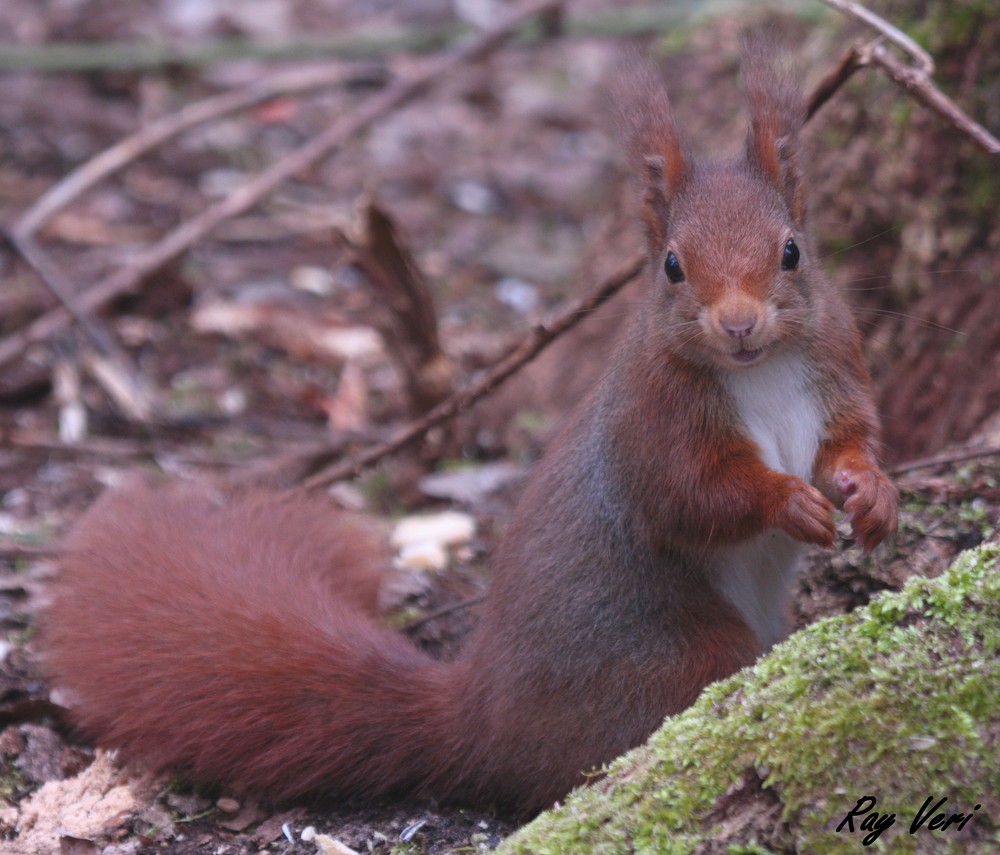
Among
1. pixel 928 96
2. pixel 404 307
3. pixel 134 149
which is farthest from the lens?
pixel 134 149

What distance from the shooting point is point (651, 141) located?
7.99 ft

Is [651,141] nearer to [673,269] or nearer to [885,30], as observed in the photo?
[673,269]

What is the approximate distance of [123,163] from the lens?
507cm

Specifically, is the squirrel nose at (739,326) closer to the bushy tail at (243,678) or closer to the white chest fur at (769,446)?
the white chest fur at (769,446)

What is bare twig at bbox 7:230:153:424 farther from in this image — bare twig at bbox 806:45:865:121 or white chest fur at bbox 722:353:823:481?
white chest fur at bbox 722:353:823:481

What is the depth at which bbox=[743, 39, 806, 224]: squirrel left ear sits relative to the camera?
2.37 m

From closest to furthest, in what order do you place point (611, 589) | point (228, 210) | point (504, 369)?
point (611, 589) < point (504, 369) < point (228, 210)

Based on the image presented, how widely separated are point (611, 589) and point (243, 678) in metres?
0.74

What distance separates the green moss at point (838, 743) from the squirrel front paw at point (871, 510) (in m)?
0.23

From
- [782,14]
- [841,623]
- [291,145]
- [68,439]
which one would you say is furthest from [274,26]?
[841,623]

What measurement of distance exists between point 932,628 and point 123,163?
166 inches

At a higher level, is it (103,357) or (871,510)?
(103,357)

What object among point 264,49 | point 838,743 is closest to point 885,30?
point 838,743

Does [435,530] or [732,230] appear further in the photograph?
[435,530]
